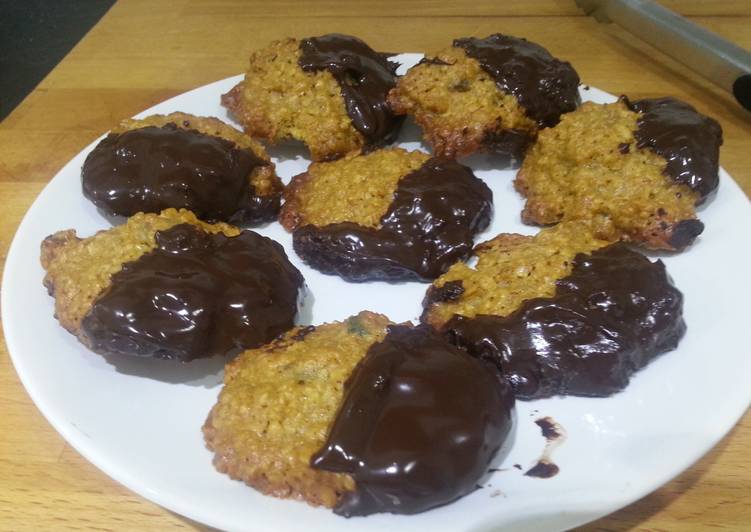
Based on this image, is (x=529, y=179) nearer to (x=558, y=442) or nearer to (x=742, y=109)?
(x=558, y=442)

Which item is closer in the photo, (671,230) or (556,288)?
(556,288)

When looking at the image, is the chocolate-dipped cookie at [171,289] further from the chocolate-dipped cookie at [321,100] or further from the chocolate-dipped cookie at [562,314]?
the chocolate-dipped cookie at [321,100]

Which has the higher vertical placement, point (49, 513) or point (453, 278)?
point (453, 278)

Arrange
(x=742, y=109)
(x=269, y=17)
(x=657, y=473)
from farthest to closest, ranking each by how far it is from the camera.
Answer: (x=269, y=17) < (x=742, y=109) < (x=657, y=473)

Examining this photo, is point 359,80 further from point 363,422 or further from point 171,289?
point 363,422

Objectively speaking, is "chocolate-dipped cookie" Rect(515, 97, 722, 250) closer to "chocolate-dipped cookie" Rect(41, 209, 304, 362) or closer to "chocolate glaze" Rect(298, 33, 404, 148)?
"chocolate glaze" Rect(298, 33, 404, 148)

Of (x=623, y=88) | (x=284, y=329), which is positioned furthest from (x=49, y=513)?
(x=623, y=88)
